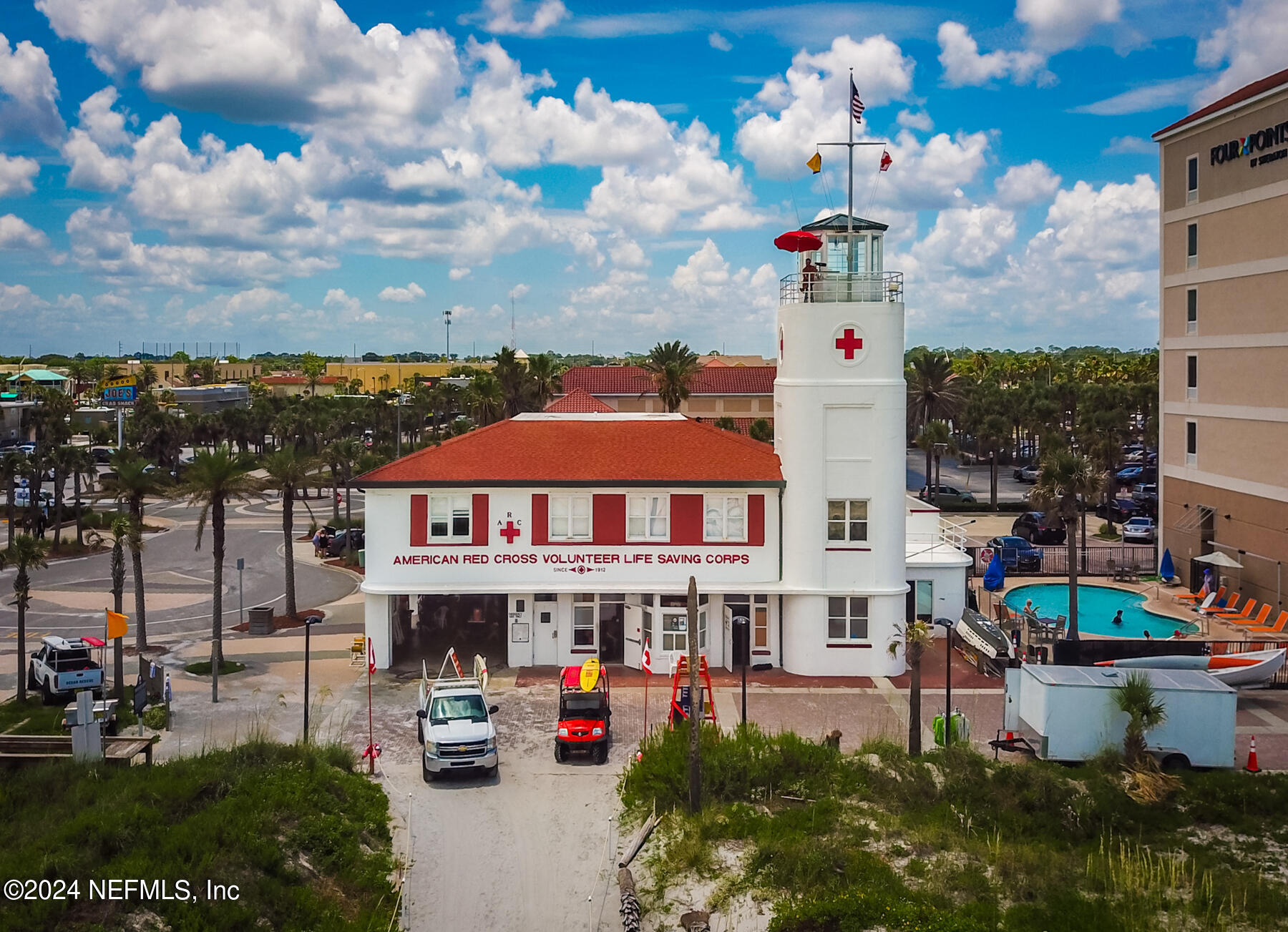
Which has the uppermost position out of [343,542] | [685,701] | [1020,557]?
[343,542]

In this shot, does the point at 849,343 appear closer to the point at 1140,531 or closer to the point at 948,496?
the point at 1140,531

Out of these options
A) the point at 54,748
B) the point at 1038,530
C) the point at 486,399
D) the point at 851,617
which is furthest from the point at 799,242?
the point at 486,399

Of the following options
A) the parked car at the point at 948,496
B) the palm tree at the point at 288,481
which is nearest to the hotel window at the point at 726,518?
the palm tree at the point at 288,481

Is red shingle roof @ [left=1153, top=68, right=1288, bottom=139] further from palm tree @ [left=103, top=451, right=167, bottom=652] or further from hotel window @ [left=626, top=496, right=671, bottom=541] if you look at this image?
palm tree @ [left=103, top=451, right=167, bottom=652]

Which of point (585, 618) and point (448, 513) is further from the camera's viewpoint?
point (585, 618)

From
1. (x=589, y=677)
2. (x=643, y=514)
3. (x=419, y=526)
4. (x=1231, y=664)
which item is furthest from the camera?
(x=643, y=514)

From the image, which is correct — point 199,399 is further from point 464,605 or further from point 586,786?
point 586,786
